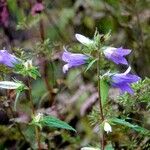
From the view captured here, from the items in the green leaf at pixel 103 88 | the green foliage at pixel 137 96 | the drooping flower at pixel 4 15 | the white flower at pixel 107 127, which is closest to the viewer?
the white flower at pixel 107 127

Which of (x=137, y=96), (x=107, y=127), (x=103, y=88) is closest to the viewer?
(x=107, y=127)

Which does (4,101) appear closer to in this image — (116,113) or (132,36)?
(116,113)

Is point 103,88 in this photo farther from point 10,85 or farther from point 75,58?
point 10,85

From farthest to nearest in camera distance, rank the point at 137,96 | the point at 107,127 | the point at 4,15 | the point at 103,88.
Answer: the point at 4,15 < the point at 137,96 < the point at 103,88 < the point at 107,127

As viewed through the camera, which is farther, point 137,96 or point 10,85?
point 137,96

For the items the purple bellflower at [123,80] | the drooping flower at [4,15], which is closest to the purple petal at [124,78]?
the purple bellflower at [123,80]

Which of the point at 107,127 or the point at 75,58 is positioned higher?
the point at 75,58

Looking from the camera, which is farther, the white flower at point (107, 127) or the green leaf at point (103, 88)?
the green leaf at point (103, 88)

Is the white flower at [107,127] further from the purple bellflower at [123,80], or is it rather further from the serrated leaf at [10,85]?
the serrated leaf at [10,85]

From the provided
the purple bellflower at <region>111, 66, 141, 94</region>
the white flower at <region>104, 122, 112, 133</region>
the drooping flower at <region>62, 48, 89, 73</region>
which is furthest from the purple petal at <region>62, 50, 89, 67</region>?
the white flower at <region>104, 122, 112, 133</region>

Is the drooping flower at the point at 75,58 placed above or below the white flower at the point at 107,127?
above

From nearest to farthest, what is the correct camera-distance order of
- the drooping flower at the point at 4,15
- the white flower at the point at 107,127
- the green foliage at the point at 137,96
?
the white flower at the point at 107,127
the green foliage at the point at 137,96
the drooping flower at the point at 4,15

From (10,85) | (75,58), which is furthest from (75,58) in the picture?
(10,85)
